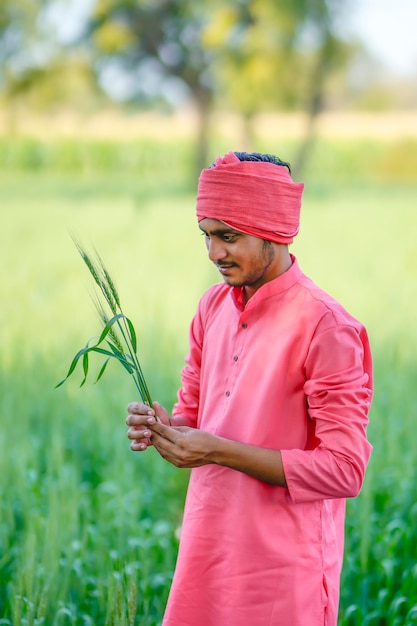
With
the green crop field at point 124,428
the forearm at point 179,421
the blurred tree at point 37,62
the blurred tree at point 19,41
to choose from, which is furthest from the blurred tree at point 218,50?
the forearm at point 179,421

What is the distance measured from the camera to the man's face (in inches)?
65.0

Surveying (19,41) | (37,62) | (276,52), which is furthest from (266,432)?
(19,41)

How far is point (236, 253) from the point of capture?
1650 mm

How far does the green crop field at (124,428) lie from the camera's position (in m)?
2.62

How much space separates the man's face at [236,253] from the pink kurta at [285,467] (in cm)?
4

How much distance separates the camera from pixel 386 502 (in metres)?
3.34

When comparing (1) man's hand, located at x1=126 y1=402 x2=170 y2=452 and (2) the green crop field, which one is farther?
(2) the green crop field


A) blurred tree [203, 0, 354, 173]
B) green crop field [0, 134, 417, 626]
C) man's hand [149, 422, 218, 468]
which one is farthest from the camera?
blurred tree [203, 0, 354, 173]

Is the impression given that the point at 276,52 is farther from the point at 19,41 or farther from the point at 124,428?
the point at 124,428

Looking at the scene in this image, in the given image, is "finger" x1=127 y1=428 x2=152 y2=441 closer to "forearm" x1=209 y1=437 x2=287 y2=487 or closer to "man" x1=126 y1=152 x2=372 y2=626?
"man" x1=126 y1=152 x2=372 y2=626

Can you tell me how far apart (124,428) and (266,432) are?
2639 mm

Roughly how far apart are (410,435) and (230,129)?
17.9 meters

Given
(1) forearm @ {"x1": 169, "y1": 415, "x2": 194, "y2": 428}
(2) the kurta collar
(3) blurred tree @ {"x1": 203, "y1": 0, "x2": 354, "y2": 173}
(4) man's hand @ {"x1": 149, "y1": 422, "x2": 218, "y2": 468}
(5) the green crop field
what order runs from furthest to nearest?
(3) blurred tree @ {"x1": 203, "y1": 0, "x2": 354, "y2": 173} → (5) the green crop field → (1) forearm @ {"x1": 169, "y1": 415, "x2": 194, "y2": 428} → (2) the kurta collar → (4) man's hand @ {"x1": 149, "y1": 422, "x2": 218, "y2": 468}

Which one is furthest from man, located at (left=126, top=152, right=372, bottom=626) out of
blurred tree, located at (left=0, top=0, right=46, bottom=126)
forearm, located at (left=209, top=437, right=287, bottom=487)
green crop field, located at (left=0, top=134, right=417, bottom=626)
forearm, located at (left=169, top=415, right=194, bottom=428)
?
blurred tree, located at (left=0, top=0, right=46, bottom=126)
